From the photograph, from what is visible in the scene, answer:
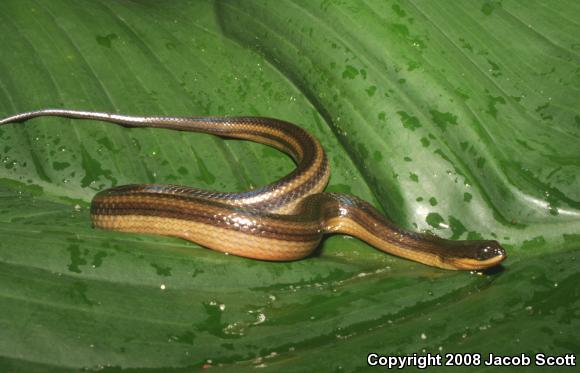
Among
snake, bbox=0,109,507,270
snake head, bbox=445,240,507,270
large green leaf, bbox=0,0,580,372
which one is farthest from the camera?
snake, bbox=0,109,507,270

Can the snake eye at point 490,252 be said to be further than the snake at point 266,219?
No

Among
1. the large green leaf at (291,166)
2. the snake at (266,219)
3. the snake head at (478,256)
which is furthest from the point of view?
the snake at (266,219)

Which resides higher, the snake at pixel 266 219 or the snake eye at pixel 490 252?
the snake eye at pixel 490 252

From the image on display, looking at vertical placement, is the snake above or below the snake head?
below

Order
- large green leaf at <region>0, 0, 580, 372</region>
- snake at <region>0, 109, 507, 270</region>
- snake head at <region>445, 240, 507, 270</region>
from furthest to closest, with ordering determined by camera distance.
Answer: snake at <region>0, 109, 507, 270</region>, snake head at <region>445, 240, 507, 270</region>, large green leaf at <region>0, 0, 580, 372</region>

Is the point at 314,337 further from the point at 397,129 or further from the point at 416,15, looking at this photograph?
the point at 416,15

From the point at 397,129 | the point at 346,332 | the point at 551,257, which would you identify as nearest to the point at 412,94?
the point at 397,129

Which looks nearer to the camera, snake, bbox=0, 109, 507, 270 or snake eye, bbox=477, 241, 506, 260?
snake eye, bbox=477, 241, 506, 260
